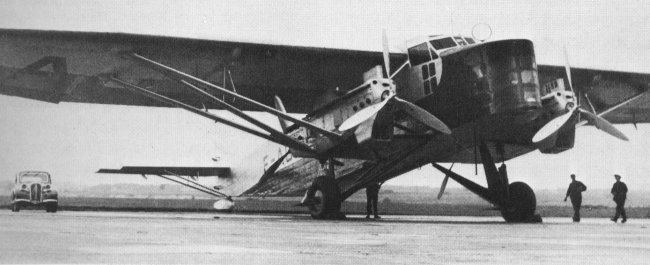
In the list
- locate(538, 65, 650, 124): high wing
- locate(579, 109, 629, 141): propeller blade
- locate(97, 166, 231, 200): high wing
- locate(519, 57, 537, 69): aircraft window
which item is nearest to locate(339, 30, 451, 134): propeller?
locate(519, 57, 537, 69): aircraft window

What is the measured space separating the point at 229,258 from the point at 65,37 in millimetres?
8953

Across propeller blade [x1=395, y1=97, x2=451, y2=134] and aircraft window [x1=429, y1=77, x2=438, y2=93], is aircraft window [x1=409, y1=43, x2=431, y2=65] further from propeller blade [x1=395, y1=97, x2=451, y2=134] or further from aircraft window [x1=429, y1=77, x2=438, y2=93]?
propeller blade [x1=395, y1=97, x2=451, y2=134]

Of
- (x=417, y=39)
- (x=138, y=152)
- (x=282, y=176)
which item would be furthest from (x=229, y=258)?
(x=138, y=152)

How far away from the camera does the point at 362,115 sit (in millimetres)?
12352

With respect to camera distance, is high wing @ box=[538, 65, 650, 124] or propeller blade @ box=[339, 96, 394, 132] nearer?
propeller blade @ box=[339, 96, 394, 132]

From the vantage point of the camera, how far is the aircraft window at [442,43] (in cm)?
1291

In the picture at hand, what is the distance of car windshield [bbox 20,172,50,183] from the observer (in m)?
20.3

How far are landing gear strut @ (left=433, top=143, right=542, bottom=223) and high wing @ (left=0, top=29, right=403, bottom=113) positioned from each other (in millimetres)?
3165

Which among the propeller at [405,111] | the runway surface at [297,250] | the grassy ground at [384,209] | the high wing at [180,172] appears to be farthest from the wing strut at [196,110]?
the high wing at [180,172]

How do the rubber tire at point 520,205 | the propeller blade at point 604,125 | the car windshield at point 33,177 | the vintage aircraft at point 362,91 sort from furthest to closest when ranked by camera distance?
the car windshield at point 33,177 → the rubber tire at point 520,205 → the propeller blade at point 604,125 → the vintage aircraft at point 362,91

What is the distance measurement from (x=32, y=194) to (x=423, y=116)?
1261 centimetres

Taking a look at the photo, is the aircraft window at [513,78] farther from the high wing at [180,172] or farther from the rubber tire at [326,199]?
the high wing at [180,172]

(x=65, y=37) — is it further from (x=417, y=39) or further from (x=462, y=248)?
(x=462, y=248)

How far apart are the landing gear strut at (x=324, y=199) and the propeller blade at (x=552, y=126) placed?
407 cm
